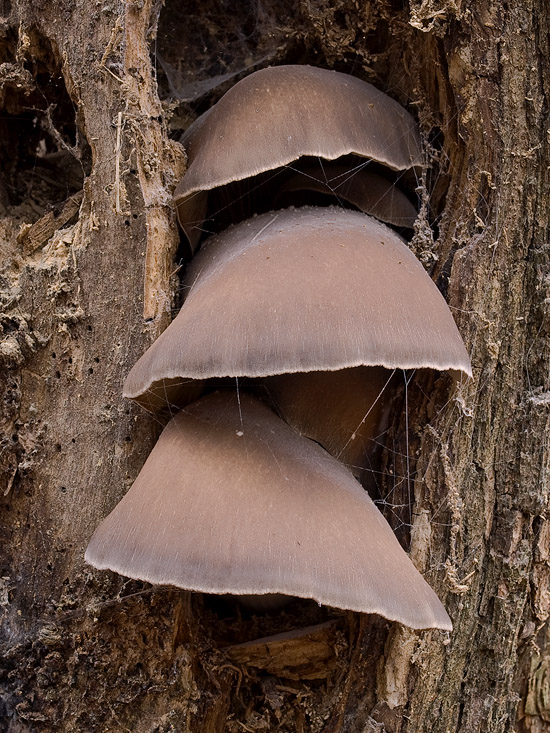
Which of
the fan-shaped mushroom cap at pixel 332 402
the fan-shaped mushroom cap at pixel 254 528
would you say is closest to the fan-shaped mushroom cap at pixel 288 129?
the fan-shaped mushroom cap at pixel 332 402

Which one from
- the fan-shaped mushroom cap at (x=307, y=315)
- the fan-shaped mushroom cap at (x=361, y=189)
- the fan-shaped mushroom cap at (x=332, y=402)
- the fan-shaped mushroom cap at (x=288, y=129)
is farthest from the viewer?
the fan-shaped mushroom cap at (x=361, y=189)

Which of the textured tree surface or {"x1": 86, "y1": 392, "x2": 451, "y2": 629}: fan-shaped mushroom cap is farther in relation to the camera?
the textured tree surface

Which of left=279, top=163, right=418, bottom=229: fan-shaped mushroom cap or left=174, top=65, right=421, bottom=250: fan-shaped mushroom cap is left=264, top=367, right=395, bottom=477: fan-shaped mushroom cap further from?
left=174, top=65, right=421, bottom=250: fan-shaped mushroom cap

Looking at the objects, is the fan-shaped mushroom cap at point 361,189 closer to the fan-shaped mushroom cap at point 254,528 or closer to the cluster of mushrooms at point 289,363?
the cluster of mushrooms at point 289,363

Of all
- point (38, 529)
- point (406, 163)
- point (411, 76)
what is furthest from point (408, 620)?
point (411, 76)

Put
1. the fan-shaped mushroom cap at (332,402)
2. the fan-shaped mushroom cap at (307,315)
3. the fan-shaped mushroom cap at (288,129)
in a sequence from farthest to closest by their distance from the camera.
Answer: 1. the fan-shaped mushroom cap at (332,402)
2. the fan-shaped mushroom cap at (288,129)
3. the fan-shaped mushroom cap at (307,315)

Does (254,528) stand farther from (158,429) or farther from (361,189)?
(361,189)

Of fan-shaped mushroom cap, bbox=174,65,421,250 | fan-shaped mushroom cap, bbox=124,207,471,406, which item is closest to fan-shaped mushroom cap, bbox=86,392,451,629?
fan-shaped mushroom cap, bbox=124,207,471,406
